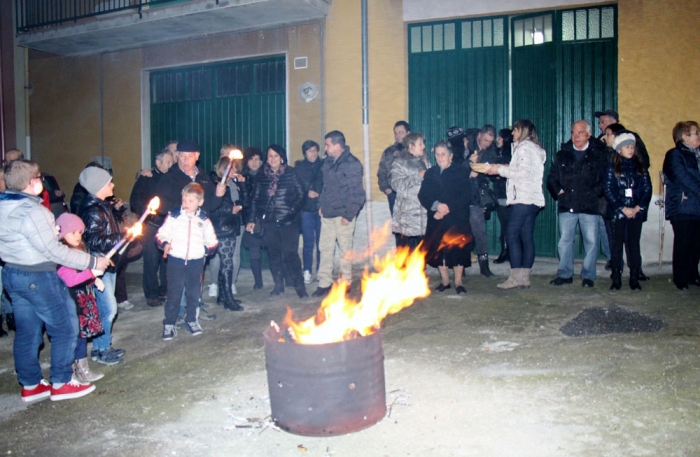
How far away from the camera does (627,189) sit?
27.5 feet

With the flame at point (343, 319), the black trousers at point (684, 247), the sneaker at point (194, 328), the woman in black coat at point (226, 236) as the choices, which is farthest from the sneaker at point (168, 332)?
the black trousers at point (684, 247)

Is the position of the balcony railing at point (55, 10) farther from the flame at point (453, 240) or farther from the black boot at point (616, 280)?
the black boot at point (616, 280)

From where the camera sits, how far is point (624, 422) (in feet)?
14.6

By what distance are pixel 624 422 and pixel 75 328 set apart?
4.27 meters

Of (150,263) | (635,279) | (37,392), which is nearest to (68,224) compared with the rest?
(37,392)

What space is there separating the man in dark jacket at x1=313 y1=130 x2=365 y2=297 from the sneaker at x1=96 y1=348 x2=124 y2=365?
3.31 metres

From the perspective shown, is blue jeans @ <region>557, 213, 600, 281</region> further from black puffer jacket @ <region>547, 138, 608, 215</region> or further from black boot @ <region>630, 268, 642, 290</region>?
black boot @ <region>630, 268, 642, 290</region>

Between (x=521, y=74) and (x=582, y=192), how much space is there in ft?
9.71

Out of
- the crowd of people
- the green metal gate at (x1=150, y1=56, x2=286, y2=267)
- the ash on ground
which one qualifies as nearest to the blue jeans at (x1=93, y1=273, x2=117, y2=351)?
the crowd of people

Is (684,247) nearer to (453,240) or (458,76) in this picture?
(453,240)

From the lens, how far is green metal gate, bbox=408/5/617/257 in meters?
10.4

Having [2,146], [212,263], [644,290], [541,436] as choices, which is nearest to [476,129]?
[644,290]

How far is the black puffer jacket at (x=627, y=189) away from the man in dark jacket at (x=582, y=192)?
0.23 meters

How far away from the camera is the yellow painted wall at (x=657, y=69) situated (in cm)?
977
